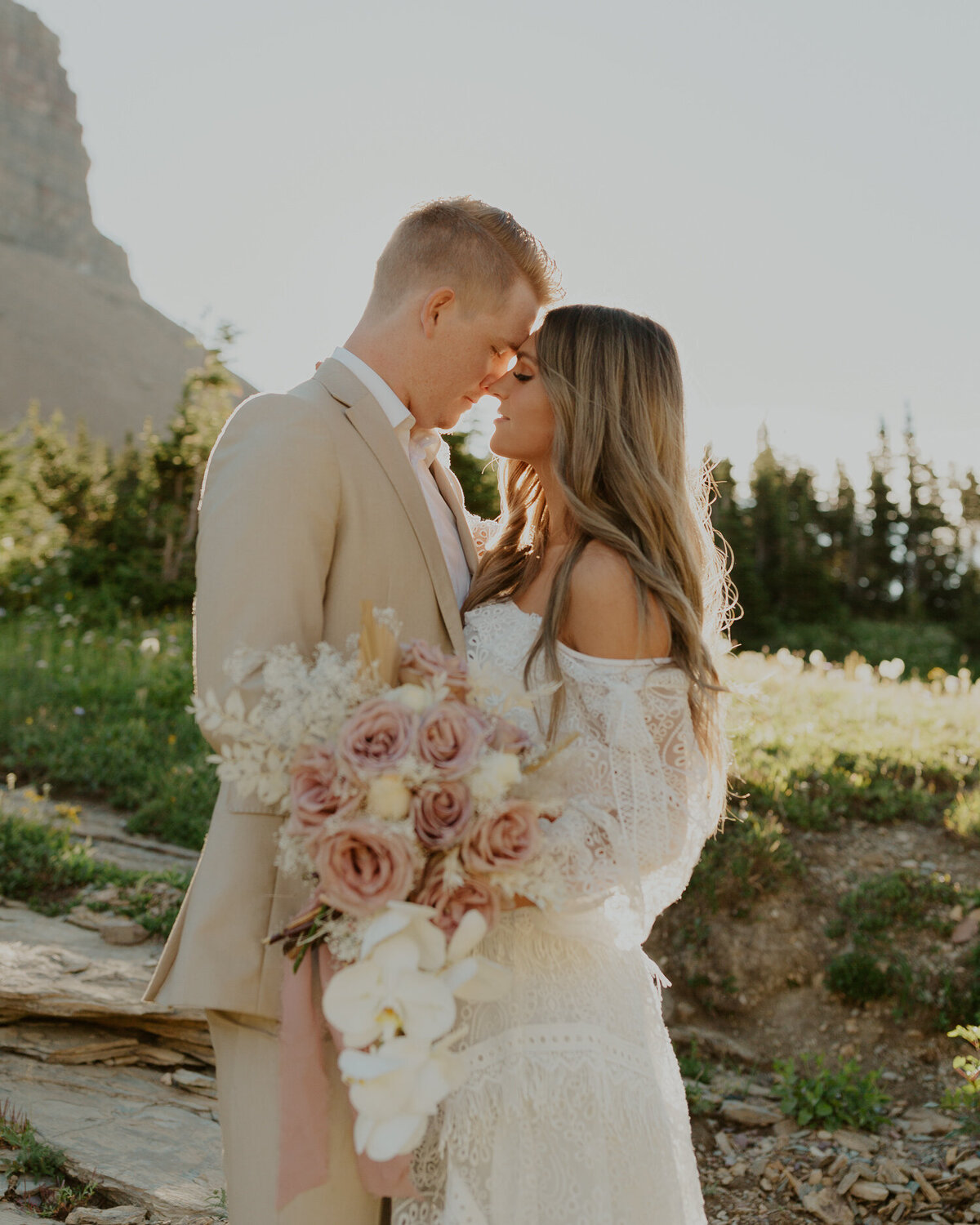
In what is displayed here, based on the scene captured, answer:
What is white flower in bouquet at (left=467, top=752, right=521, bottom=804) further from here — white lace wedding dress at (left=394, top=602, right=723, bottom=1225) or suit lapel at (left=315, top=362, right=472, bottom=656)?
suit lapel at (left=315, top=362, right=472, bottom=656)

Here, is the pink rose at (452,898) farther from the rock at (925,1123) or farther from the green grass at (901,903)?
the green grass at (901,903)

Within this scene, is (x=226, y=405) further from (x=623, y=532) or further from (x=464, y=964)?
(x=464, y=964)

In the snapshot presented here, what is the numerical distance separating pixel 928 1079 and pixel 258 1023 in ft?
14.0

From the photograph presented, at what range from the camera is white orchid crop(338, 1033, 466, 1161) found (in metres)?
1.77

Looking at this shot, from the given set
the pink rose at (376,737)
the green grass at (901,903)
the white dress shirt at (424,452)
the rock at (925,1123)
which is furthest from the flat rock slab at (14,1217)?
the green grass at (901,903)

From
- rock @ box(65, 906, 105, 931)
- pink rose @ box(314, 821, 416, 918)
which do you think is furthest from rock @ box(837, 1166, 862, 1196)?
rock @ box(65, 906, 105, 931)

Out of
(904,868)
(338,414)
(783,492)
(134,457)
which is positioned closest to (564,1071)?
(338,414)

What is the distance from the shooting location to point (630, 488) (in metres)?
2.88

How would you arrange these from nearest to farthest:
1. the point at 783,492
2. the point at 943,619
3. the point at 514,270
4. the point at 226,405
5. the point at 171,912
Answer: the point at 514,270 < the point at 171,912 < the point at 226,405 < the point at 783,492 < the point at 943,619

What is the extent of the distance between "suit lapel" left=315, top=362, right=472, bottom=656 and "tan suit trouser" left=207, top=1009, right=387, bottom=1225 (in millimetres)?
1030

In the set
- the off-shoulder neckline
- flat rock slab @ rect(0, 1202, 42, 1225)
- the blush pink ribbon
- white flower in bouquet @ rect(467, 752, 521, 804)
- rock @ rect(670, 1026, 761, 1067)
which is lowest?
rock @ rect(670, 1026, 761, 1067)

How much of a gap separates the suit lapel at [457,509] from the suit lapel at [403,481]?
0.61 meters

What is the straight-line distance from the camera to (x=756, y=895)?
6.00 m

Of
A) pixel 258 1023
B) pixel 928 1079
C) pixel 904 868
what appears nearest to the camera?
pixel 258 1023
